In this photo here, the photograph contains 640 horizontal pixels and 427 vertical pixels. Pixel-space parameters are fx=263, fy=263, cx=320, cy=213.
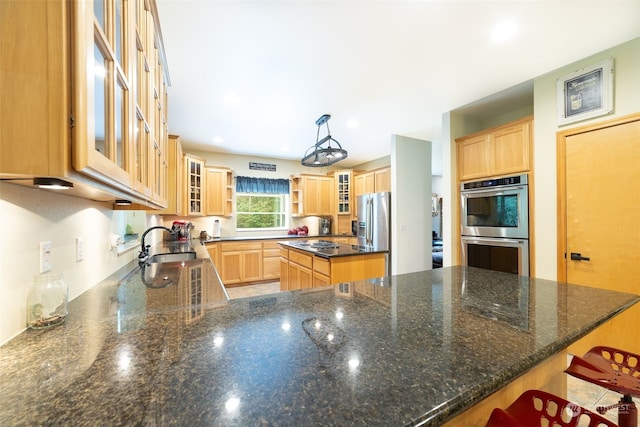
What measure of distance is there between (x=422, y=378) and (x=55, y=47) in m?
0.99

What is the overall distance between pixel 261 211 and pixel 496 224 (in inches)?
172

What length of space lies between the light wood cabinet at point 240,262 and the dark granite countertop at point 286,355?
140 inches

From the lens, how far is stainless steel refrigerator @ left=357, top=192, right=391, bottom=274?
171 inches

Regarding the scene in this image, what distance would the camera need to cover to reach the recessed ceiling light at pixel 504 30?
6.02ft

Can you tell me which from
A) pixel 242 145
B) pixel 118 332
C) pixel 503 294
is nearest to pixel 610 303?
pixel 503 294

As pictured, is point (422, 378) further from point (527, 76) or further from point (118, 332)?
point (527, 76)

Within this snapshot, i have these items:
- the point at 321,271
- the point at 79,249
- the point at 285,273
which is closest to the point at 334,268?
the point at 321,271

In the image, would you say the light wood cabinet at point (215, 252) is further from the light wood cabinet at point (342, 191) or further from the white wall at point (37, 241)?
the white wall at point (37, 241)

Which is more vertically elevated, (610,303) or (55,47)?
(55,47)

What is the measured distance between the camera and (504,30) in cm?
190

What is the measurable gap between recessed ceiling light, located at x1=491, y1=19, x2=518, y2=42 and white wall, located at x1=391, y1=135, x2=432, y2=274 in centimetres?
219

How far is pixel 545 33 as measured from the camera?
1947mm

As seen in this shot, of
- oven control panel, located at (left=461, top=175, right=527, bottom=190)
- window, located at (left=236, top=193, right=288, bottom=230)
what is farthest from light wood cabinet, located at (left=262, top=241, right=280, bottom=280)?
oven control panel, located at (left=461, top=175, right=527, bottom=190)

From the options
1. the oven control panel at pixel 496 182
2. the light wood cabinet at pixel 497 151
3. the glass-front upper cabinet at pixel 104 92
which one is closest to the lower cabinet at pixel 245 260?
the oven control panel at pixel 496 182
